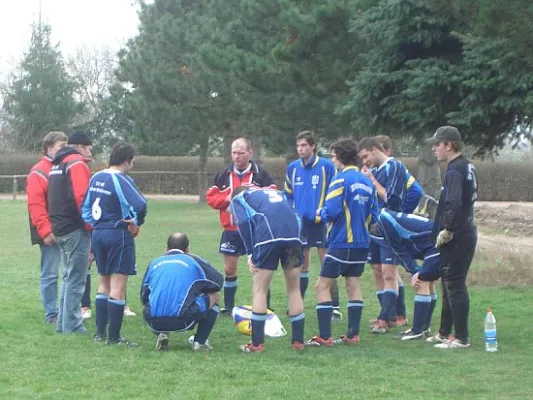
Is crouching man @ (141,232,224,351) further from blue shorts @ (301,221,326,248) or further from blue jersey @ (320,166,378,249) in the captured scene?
blue shorts @ (301,221,326,248)

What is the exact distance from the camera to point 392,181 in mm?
9906

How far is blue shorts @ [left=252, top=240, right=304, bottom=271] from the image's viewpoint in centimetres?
843

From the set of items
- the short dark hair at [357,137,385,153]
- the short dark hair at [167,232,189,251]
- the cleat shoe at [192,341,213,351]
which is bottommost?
the cleat shoe at [192,341,213,351]

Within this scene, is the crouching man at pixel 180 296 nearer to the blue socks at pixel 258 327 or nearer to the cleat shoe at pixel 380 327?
the blue socks at pixel 258 327

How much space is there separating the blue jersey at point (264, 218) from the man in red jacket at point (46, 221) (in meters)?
2.21

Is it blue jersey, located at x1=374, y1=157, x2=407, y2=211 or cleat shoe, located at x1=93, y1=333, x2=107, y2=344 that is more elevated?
blue jersey, located at x1=374, y1=157, x2=407, y2=211

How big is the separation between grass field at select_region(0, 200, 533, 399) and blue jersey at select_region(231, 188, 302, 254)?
1.01 metres

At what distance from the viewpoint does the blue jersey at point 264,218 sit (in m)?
8.41

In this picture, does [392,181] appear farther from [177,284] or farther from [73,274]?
[73,274]

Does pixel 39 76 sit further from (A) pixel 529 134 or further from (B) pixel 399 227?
(B) pixel 399 227

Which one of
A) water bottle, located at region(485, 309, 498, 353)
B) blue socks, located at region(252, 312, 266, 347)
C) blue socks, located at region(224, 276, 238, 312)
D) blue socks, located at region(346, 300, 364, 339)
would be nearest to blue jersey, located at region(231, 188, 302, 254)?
blue socks, located at region(252, 312, 266, 347)

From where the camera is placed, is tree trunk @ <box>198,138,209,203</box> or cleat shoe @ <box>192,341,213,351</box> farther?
tree trunk @ <box>198,138,209,203</box>

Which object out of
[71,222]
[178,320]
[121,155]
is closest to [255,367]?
[178,320]

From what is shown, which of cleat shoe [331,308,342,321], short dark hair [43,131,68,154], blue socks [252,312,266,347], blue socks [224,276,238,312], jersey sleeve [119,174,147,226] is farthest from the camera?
blue socks [224,276,238,312]
